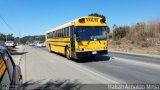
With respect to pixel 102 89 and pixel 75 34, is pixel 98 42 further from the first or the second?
pixel 102 89

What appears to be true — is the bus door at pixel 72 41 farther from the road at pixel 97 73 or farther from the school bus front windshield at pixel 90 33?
the road at pixel 97 73

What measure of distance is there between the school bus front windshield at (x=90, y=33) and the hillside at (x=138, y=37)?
1695 cm

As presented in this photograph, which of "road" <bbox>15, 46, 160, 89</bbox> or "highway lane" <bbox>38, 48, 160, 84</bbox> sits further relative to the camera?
"road" <bbox>15, 46, 160, 89</bbox>

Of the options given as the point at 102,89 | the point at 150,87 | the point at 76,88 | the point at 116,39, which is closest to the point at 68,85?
the point at 76,88

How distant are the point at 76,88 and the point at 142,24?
40.9m

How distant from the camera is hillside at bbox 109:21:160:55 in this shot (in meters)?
39.8

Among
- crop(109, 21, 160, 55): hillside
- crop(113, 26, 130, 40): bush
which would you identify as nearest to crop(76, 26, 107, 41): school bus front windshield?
crop(109, 21, 160, 55): hillside

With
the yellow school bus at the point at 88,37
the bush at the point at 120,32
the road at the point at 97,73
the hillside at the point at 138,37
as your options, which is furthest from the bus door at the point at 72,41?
the bush at the point at 120,32

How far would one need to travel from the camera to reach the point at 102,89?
→ 31.1 ft

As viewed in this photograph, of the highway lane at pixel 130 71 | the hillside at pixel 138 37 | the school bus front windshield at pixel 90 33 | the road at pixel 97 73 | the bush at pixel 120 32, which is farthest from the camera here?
the bush at pixel 120 32

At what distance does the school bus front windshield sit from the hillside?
55.6 feet

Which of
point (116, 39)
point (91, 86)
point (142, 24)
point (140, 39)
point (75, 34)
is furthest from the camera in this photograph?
point (116, 39)

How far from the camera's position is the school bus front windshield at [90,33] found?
2038 cm

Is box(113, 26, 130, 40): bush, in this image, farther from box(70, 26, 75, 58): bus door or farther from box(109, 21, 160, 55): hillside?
box(70, 26, 75, 58): bus door
